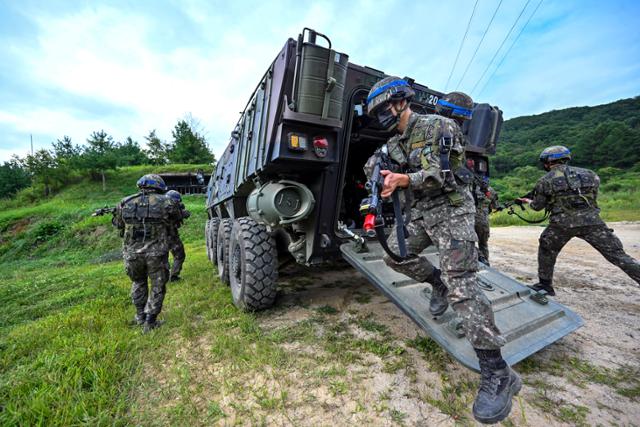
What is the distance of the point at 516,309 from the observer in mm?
2377

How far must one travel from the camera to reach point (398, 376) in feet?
6.30

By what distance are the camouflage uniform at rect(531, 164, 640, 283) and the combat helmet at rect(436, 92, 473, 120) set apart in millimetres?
1554

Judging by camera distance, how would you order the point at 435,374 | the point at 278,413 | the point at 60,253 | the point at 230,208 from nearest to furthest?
the point at 278,413 < the point at 435,374 < the point at 230,208 < the point at 60,253

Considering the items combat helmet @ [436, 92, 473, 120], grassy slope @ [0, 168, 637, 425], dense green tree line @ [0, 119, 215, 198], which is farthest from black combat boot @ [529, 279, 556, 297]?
dense green tree line @ [0, 119, 215, 198]

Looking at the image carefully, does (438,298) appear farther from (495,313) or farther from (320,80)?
(320,80)

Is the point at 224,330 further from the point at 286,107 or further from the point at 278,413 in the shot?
the point at 286,107

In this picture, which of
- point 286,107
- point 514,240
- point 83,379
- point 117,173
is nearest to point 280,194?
point 286,107

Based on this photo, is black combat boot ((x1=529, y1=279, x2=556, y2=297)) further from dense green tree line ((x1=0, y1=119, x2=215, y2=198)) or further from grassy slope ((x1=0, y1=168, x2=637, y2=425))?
dense green tree line ((x1=0, y1=119, x2=215, y2=198))

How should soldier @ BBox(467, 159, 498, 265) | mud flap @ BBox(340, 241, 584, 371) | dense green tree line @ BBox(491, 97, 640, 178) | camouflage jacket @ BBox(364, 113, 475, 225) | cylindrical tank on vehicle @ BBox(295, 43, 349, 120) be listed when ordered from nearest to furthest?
camouflage jacket @ BBox(364, 113, 475, 225), mud flap @ BBox(340, 241, 584, 371), cylindrical tank on vehicle @ BBox(295, 43, 349, 120), soldier @ BBox(467, 159, 498, 265), dense green tree line @ BBox(491, 97, 640, 178)

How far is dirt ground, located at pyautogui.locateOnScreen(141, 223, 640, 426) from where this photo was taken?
5.20 ft

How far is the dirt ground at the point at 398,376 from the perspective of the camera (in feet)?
5.20

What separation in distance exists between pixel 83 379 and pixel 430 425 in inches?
90.4

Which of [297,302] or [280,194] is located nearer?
[280,194]

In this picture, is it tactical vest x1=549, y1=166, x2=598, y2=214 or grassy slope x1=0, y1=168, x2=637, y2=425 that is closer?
grassy slope x1=0, y1=168, x2=637, y2=425
